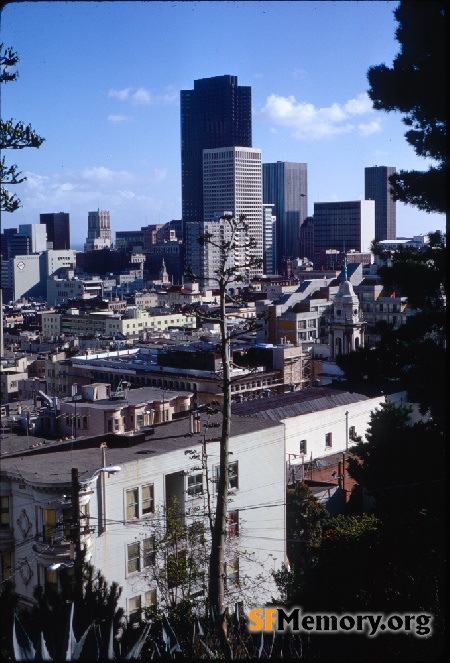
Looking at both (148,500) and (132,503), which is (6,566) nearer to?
(132,503)

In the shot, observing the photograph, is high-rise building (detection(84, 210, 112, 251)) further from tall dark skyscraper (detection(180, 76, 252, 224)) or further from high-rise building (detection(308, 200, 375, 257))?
high-rise building (detection(308, 200, 375, 257))

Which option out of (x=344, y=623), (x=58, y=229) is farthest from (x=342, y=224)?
(x=344, y=623)

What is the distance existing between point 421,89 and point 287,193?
138 m

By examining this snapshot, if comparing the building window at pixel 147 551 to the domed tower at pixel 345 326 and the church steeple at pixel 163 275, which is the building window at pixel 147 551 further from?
the church steeple at pixel 163 275

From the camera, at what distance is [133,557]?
32.3 ft

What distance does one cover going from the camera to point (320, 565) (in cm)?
1061

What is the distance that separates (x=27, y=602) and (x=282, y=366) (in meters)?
21.7

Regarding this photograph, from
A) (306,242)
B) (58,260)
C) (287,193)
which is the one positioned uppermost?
(287,193)

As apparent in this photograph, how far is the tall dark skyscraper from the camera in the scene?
442ft

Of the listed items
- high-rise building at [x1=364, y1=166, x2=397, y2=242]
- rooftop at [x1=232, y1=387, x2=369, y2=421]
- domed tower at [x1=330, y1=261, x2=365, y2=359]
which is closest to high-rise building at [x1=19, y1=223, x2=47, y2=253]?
high-rise building at [x1=364, y1=166, x2=397, y2=242]

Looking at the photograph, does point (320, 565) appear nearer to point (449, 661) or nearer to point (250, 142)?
point (449, 661)

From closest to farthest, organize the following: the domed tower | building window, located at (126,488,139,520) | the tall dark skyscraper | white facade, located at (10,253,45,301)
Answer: building window, located at (126,488,139,520) < the domed tower < white facade, located at (10,253,45,301) < the tall dark skyscraper

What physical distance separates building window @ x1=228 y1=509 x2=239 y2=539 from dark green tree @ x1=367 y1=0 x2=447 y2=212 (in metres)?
4.47

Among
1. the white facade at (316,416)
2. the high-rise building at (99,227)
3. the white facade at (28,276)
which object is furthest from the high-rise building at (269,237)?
the white facade at (316,416)
